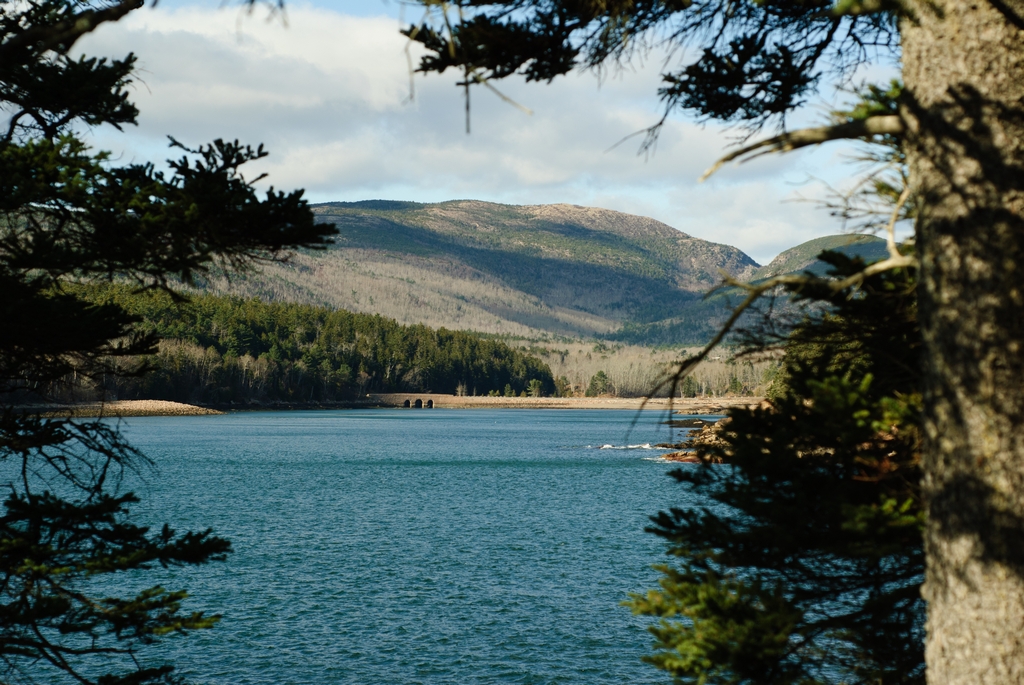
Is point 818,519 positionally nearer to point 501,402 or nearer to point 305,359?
Result: point 305,359

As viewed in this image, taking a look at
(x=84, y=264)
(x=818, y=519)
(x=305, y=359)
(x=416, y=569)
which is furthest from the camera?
(x=305, y=359)

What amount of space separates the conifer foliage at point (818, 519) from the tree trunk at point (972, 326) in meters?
0.45

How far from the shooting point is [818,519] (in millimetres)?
5066

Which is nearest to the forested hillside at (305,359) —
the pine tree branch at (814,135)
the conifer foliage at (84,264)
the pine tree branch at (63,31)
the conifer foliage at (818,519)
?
the conifer foliage at (84,264)

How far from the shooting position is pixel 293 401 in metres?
131

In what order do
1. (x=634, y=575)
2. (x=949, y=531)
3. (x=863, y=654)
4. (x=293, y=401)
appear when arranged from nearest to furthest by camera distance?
1. (x=949, y=531)
2. (x=863, y=654)
3. (x=634, y=575)
4. (x=293, y=401)

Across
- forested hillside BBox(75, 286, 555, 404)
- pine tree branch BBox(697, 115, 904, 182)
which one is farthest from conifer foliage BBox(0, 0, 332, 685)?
forested hillside BBox(75, 286, 555, 404)

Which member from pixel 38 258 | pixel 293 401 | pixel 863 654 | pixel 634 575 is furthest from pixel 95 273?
pixel 293 401

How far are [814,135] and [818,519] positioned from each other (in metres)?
2.11

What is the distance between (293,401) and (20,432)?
126626mm

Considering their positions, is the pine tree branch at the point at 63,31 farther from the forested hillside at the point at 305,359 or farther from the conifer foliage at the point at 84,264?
the forested hillside at the point at 305,359

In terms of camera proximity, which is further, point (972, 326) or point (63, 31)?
point (972, 326)

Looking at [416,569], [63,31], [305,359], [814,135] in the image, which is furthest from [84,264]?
[305,359]

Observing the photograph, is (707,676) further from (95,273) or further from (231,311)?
(231,311)
